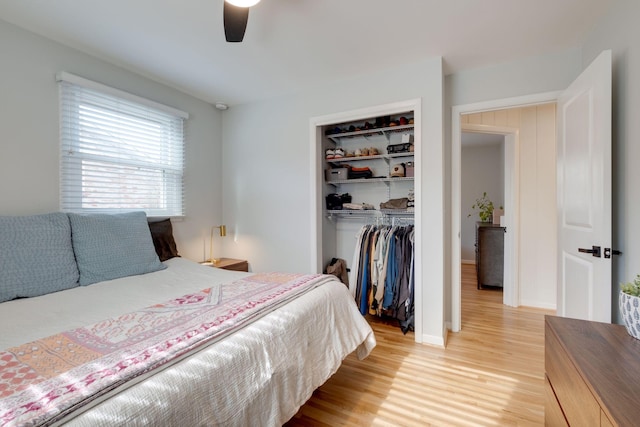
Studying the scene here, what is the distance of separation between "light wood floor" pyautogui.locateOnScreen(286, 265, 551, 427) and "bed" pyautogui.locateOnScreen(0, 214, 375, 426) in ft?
1.02

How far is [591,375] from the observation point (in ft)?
2.81

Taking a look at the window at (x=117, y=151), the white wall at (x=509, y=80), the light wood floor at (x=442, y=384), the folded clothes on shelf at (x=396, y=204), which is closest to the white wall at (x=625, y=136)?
the white wall at (x=509, y=80)

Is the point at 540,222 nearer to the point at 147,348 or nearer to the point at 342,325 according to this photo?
the point at 342,325

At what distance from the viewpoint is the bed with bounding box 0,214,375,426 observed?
75 centimetres

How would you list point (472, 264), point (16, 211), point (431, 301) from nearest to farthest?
point (16, 211) → point (431, 301) → point (472, 264)

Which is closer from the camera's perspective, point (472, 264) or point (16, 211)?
point (16, 211)

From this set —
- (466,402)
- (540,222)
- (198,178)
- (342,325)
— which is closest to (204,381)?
(342,325)

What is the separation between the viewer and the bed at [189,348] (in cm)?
75

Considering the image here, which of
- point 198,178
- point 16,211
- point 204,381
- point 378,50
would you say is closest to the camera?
point 204,381

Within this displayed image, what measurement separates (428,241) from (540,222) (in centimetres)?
186

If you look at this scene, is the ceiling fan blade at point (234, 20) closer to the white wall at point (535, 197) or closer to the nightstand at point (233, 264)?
the nightstand at point (233, 264)

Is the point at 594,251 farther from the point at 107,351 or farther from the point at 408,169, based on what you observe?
the point at 107,351

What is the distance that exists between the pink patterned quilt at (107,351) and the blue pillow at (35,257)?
34.2 inches

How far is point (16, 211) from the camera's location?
203 centimetres
